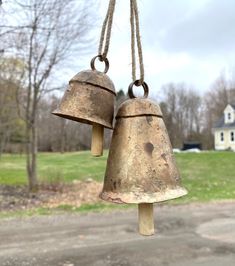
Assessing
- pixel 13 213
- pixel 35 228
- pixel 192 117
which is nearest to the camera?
pixel 35 228

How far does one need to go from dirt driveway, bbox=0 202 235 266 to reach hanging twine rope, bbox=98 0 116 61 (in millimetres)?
4348

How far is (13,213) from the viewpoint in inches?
349

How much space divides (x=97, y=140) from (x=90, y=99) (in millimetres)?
156

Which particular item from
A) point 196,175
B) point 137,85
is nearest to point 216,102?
point 196,175

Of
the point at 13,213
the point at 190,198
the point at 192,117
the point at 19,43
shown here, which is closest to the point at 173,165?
the point at 13,213

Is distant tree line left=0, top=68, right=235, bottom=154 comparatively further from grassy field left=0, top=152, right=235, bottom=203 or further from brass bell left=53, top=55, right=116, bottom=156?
brass bell left=53, top=55, right=116, bottom=156

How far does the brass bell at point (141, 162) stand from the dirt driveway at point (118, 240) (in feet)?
13.7

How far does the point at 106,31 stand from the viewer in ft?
4.47

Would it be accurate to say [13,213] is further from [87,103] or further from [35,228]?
[87,103]

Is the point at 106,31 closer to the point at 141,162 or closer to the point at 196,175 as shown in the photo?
the point at 141,162

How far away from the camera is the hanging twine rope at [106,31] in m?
1.32

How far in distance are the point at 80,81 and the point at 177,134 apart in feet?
158

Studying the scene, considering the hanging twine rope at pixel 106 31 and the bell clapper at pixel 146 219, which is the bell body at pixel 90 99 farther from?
the bell clapper at pixel 146 219

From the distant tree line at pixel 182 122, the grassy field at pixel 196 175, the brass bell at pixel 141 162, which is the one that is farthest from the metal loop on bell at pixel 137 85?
the distant tree line at pixel 182 122
